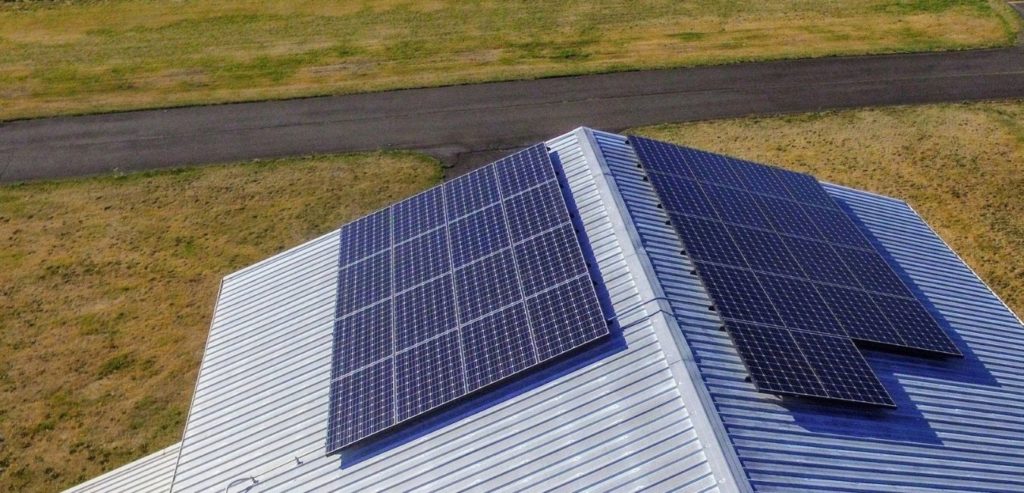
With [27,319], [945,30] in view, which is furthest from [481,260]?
[945,30]

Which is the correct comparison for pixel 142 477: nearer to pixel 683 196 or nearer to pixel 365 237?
pixel 365 237

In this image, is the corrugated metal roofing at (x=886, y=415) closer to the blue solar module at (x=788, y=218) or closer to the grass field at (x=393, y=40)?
the blue solar module at (x=788, y=218)

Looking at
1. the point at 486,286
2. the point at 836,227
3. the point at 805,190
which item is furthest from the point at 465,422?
the point at 805,190

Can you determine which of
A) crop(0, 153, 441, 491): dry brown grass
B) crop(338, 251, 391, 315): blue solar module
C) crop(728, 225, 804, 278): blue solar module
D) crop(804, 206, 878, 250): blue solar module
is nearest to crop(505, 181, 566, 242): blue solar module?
crop(338, 251, 391, 315): blue solar module

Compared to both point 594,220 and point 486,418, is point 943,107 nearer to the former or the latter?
point 594,220

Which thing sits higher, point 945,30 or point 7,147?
point 7,147

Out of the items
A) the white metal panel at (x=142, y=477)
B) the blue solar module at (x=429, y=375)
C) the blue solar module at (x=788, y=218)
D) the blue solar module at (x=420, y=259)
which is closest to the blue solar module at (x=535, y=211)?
the blue solar module at (x=420, y=259)
